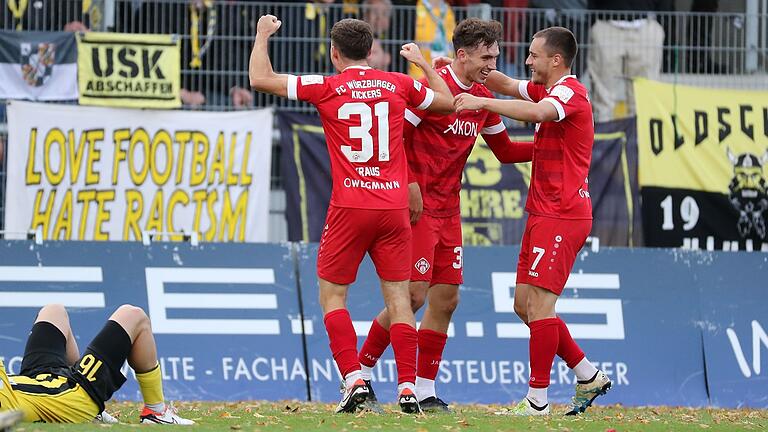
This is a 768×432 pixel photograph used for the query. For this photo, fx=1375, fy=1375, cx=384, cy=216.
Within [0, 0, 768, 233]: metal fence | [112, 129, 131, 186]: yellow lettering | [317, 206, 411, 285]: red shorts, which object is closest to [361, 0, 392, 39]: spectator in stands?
[0, 0, 768, 233]: metal fence

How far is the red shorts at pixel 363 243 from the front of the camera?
8.37 metres

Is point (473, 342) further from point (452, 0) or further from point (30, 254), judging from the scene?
point (452, 0)

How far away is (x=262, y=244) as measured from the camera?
40.0ft

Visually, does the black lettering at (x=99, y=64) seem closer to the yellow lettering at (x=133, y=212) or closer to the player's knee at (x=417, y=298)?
the yellow lettering at (x=133, y=212)

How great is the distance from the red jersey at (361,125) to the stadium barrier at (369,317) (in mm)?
3657

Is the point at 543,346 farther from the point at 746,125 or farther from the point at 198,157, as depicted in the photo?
the point at 746,125

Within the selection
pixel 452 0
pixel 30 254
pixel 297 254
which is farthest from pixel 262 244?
pixel 452 0

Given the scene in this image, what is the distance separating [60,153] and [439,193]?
20.5 feet

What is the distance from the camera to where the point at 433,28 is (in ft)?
49.5

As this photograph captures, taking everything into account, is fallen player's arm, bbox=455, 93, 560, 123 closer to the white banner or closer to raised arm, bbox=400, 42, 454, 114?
raised arm, bbox=400, 42, 454, 114

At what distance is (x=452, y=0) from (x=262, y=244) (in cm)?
510

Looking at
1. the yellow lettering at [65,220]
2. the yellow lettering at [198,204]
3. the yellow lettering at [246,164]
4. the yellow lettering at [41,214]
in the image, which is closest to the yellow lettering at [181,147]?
the yellow lettering at [198,204]

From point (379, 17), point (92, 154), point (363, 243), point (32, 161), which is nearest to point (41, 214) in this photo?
point (32, 161)

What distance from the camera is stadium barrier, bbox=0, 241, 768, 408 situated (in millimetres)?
11703
